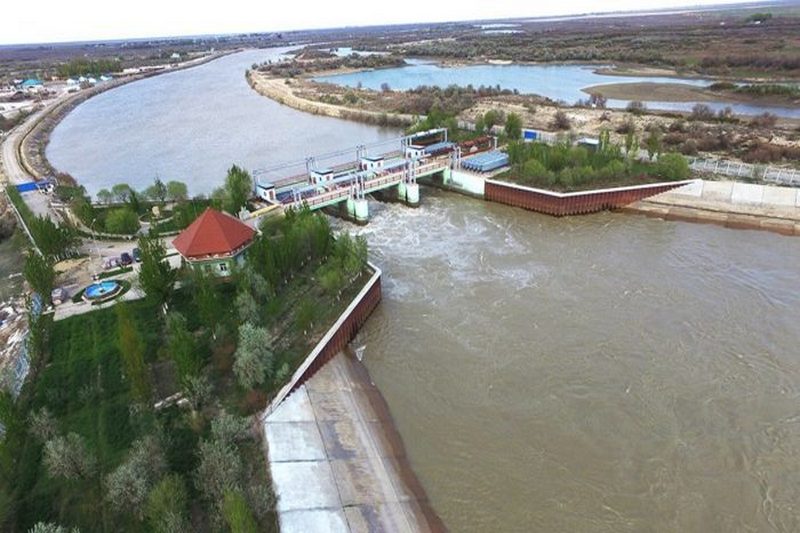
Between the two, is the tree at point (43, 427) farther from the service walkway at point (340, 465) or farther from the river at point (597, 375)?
the river at point (597, 375)

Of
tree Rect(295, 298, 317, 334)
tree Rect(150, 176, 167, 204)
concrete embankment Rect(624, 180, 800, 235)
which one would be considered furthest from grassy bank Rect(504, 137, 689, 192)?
tree Rect(150, 176, 167, 204)

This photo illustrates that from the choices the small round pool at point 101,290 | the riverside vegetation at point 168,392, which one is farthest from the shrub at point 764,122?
the small round pool at point 101,290

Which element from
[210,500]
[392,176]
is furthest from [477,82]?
[210,500]

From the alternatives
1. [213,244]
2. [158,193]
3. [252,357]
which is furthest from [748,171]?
[158,193]

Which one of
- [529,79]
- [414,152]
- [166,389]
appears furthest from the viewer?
[529,79]

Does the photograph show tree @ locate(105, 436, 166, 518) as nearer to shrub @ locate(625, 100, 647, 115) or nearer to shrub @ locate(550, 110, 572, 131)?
shrub @ locate(550, 110, 572, 131)

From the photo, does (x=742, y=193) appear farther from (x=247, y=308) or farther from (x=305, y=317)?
(x=247, y=308)
